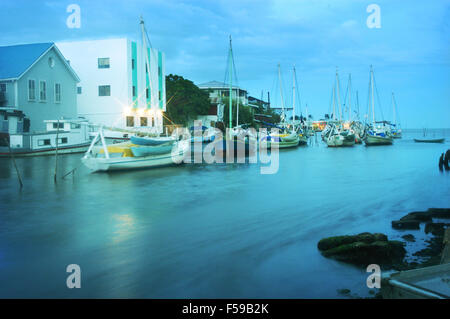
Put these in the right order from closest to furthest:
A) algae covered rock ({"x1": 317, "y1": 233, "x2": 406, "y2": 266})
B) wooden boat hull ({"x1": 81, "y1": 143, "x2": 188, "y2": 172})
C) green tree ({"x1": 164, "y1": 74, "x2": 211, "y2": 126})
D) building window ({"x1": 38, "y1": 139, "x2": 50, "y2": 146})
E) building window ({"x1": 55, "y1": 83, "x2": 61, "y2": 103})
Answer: algae covered rock ({"x1": 317, "y1": 233, "x2": 406, "y2": 266})
wooden boat hull ({"x1": 81, "y1": 143, "x2": 188, "y2": 172})
building window ({"x1": 38, "y1": 139, "x2": 50, "y2": 146})
building window ({"x1": 55, "y1": 83, "x2": 61, "y2": 103})
green tree ({"x1": 164, "y1": 74, "x2": 211, "y2": 126})

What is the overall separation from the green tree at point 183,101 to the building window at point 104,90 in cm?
1287

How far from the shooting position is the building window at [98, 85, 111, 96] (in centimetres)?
5241

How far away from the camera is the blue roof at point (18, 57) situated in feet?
134

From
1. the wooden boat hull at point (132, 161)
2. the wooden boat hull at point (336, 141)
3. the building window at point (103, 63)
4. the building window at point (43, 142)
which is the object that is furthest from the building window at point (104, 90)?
the wooden boat hull at point (336, 141)

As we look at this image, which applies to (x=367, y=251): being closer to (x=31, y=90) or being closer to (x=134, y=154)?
(x=134, y=154)

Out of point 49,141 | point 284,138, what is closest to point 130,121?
point 49,141

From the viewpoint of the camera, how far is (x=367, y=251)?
10.3 meters

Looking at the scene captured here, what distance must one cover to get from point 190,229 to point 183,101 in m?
55.8

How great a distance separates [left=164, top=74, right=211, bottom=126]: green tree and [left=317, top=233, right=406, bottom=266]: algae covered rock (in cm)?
5465

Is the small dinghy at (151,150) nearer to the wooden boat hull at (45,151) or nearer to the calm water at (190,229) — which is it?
the calm water at (190,229)

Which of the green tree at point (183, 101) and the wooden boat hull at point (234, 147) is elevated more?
the green tree at point (183, 101)

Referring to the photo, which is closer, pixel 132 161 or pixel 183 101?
pixel 132 161

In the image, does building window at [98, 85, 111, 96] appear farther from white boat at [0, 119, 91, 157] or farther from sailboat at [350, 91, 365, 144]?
sailboat at [350, 91, 365, 144]

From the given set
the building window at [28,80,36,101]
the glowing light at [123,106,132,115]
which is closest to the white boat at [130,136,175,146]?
the building window at [28,80,36,101]
